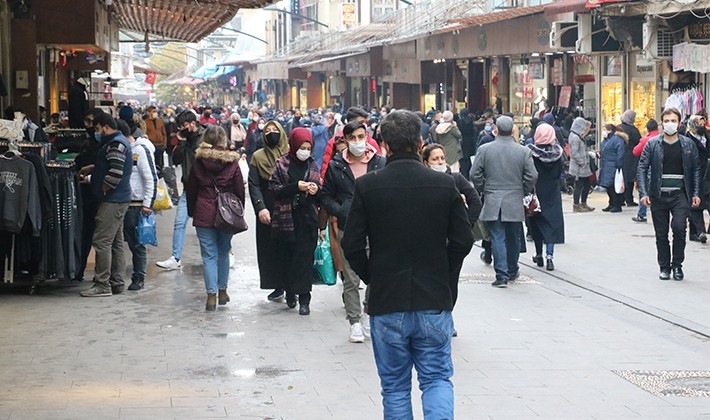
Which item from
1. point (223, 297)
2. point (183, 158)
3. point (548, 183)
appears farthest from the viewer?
point (548, 183)

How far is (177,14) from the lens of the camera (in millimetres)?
20375

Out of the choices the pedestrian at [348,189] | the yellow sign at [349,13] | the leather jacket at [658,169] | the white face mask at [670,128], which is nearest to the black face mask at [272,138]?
the pedestrian at [348,189]

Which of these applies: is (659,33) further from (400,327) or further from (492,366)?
(400,327)

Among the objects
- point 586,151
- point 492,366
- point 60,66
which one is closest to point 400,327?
point 492,366

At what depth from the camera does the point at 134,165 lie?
1252cm

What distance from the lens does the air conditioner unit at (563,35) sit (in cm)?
2423

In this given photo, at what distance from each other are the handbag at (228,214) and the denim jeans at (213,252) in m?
0.20

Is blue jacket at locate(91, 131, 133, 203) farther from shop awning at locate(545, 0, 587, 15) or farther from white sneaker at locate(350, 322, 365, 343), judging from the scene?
shop awning at locate(545, 0, 587, 15)

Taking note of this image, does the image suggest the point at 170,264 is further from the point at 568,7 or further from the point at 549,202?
the point at 568,7

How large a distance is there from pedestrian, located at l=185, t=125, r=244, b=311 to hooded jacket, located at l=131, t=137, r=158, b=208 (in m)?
1.27

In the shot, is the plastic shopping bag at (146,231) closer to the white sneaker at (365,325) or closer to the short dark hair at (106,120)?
the short dark hair at (106,120)

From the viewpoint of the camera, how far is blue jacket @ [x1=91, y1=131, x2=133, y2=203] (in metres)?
11.9

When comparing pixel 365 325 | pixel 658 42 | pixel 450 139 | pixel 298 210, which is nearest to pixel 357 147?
pixel 365 325

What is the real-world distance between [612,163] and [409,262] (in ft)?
49.0
